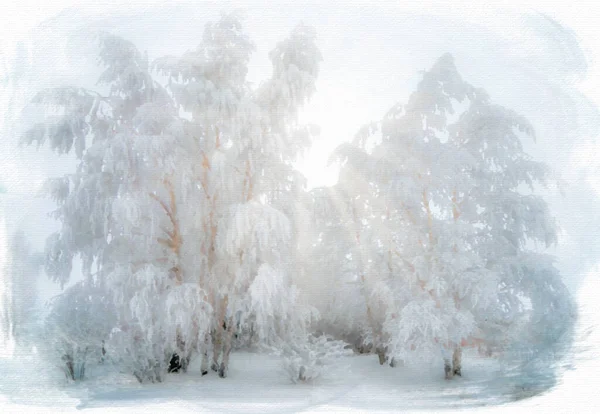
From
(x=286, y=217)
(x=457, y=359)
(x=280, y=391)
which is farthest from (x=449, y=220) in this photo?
(x=280, y=391)

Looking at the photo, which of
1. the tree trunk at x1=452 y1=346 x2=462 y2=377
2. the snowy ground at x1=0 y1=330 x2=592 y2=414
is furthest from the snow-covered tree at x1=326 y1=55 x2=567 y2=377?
the snowy ground at x1=0 y1=330 x2=592 y2=414

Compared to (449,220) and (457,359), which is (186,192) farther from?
(457,359)

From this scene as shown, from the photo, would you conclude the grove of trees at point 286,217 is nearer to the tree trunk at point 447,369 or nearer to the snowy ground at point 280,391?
the tree trunk at point 447,369

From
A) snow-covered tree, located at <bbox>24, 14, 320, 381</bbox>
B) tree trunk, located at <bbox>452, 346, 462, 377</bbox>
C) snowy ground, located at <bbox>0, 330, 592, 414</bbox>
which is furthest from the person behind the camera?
snow-covered tree, located at <bbox>24, 14, 320, 381</bbox>

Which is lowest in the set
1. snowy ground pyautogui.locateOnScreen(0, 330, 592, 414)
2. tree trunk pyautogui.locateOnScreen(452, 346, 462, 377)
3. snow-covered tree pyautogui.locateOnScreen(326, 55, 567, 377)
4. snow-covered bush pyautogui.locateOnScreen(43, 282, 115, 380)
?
snowy ground pyautogui.locateOnScreen(0, 330, 592, 414)

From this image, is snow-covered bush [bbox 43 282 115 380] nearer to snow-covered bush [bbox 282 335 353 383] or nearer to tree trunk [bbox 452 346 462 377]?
snow-covered bush [bbox 282 335 353 383]

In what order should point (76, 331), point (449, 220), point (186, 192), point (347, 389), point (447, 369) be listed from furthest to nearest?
1. point (186, 192)
2. point (449, 220)
3. point (76, 331)
4. point (447, 369)
5. point (347, 389)

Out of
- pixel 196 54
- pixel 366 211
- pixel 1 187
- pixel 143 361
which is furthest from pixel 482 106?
pixel 1 187

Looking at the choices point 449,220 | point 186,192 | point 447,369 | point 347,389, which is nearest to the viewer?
point 347,389

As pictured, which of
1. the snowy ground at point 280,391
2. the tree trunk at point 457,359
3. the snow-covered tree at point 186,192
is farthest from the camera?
the snow-covered tree at point 186,192

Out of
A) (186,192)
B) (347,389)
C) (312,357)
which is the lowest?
(347,389)

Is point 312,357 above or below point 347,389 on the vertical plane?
above

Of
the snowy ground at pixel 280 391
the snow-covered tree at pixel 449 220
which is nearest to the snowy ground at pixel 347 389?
the snowy ground at pixel 280 391

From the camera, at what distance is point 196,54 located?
4.49 meters
